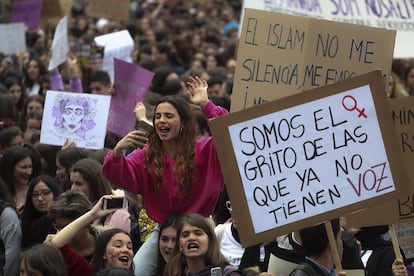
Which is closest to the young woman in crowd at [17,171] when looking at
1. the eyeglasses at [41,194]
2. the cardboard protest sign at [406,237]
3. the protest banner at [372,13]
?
the eyeglasses at [41,194]

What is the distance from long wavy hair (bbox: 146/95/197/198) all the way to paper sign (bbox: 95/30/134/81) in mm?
7254

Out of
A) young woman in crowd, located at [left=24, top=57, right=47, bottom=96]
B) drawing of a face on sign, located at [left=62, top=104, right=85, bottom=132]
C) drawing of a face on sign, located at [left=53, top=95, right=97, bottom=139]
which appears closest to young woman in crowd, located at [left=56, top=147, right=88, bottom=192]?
drawing of a face on sign, located at [left=53, top=95, right=97, bottom=139]

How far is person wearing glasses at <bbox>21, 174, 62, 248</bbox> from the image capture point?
30.1 feet

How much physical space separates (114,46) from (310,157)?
9.08 metres

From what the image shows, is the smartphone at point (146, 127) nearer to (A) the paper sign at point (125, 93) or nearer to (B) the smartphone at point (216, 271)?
(B) the smartphone at point (216, 271)

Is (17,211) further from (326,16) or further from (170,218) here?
(326,16)

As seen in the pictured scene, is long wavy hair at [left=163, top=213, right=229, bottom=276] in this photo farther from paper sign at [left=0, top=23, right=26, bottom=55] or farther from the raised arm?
paper sign at [left=0, top=23, right=26, bottom=55]

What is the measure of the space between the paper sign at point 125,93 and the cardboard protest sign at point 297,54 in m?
2.23

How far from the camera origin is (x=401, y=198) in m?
7.63

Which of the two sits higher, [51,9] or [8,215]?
[51,9]

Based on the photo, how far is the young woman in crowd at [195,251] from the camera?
298 inches

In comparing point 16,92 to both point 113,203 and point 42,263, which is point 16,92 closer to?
point 113,203

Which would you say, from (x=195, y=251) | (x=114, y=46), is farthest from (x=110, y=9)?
(x=195, y=251)

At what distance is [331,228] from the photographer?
686 centimetres
